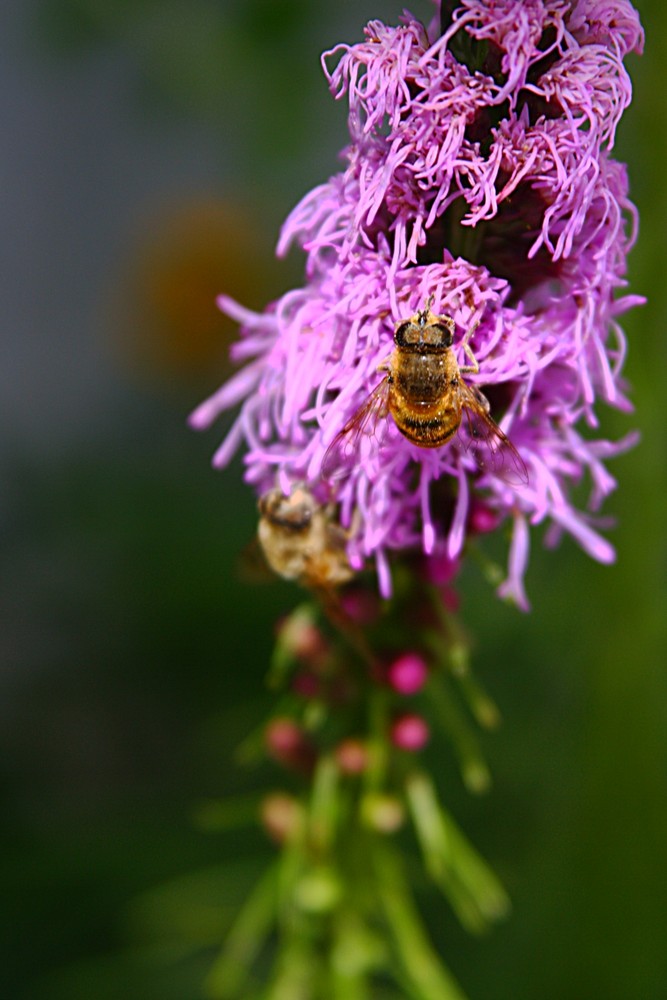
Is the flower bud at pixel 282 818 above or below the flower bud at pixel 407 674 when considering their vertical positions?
below

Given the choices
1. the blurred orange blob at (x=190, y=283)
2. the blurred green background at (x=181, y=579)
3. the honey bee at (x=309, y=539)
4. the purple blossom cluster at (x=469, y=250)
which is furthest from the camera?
the blurred orange blob at (x=190, y=283)

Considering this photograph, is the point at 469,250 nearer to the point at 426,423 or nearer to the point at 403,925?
the point at 426,423

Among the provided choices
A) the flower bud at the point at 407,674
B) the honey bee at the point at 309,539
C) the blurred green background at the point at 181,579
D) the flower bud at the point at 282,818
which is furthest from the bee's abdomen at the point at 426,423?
the blurred green background at the point at 181,579

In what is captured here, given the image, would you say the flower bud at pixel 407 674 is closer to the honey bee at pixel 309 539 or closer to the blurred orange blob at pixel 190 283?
the honey bee at pixel 309 539

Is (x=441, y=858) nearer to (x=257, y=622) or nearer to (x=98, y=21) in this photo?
(x=257, y=622)

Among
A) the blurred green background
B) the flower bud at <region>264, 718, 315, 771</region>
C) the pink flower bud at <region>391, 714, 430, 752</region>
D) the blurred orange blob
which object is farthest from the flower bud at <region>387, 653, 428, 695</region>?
the blurred orange blob

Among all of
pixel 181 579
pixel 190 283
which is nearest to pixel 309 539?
pixel 181 579
